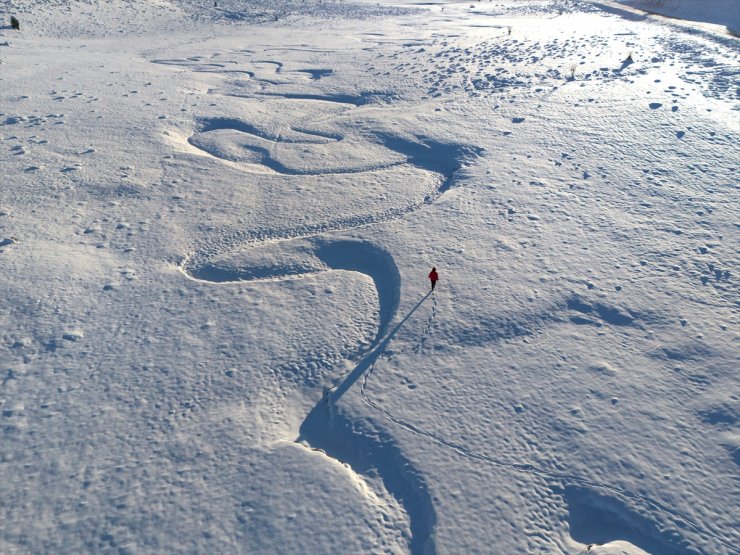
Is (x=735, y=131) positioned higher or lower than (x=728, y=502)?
higher

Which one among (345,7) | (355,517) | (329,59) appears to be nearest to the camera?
(355,517)

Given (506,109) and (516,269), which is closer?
(516,269)

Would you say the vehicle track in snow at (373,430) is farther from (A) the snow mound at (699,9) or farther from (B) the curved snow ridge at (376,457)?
(A) the snow mound at (699,9)

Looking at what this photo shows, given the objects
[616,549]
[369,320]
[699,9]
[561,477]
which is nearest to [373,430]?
[369,320]

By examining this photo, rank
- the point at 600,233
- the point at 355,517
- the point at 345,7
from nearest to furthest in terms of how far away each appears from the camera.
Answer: the point at 355,517
the point at 600,233
the point at 345,7

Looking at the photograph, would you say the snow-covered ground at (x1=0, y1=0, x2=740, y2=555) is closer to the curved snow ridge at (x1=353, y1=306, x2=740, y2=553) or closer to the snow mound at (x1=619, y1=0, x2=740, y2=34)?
the curved snow ridge at (x1=353, y1=306, x2=740, y2=553)

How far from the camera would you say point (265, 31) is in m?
18.7

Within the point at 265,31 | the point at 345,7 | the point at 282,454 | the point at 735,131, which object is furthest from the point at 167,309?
the point at 345,7

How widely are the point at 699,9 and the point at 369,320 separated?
2483cm

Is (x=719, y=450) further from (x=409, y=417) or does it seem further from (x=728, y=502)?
(x=409, y=417)

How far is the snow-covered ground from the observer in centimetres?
431

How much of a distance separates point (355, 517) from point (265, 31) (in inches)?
710

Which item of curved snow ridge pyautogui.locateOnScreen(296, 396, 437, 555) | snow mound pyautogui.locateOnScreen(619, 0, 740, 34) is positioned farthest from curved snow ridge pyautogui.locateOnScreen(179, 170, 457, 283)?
snow mound pyautogui.locateOnScreen(619, 0, 740, 34)

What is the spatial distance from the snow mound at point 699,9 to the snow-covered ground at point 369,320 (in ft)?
41.5
